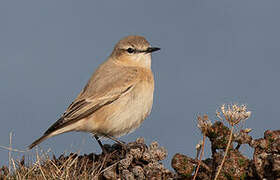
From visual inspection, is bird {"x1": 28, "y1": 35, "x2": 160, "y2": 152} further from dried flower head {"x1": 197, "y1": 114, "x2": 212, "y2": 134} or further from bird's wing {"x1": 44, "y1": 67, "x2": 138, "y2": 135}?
dried flower head {"x1": 197, "y1": 114, "x2": 212, "y2": 134}

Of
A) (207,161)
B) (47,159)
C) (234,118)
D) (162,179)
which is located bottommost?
(47,159)

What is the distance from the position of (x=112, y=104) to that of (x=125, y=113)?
365 millimetres

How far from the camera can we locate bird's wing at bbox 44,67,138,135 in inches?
353

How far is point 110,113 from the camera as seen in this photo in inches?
352

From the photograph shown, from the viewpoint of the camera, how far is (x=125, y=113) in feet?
29.3

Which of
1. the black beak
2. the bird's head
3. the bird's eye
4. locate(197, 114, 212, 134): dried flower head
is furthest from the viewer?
the bird's eye

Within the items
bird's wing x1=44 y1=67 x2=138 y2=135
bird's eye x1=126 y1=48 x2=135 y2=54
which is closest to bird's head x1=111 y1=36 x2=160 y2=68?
bird's eye x1=126 y1=48 x2=135 y2=54

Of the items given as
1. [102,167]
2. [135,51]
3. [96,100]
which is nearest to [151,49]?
[135,51]

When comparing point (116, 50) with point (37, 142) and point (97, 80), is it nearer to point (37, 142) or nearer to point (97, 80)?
point (97, 80)

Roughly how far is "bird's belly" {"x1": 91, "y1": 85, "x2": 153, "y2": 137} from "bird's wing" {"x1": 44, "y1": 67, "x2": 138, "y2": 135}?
0.44ft

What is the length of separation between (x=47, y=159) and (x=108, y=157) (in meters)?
1.31

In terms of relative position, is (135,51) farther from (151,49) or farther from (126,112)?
(126,112)

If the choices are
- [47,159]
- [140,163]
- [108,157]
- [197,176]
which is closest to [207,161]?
[197,176]

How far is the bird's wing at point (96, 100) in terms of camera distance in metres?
8.97
